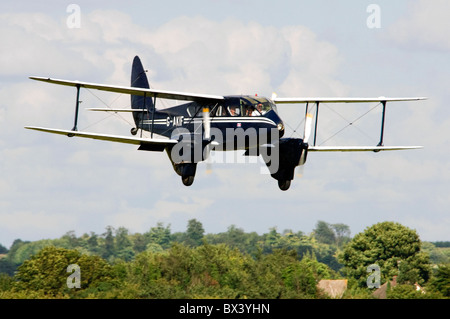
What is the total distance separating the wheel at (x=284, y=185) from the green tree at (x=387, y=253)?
85140 mm

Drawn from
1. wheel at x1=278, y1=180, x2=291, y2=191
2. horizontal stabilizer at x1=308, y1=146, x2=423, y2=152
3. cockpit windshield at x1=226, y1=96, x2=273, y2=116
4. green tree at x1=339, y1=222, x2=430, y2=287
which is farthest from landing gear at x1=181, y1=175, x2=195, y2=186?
green tree at x1=339, y1=222, x2=430, y2=287

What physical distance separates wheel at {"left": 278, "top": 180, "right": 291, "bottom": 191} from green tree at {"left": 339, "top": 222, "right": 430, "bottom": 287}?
279 feet

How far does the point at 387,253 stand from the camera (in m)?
131

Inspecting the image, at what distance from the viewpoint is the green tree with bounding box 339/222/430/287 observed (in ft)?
421

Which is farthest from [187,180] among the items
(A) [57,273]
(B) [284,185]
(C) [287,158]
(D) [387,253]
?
(D) [387,253]

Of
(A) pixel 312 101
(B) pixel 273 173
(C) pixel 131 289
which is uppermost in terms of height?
(A) pixel 312 101

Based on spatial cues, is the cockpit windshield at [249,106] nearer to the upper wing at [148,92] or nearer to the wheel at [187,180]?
the upper wing at [148,92]

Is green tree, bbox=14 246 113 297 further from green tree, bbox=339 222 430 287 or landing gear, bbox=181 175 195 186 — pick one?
landing gear, bbox=181 175 195 186

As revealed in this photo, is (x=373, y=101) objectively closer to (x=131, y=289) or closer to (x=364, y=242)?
(x=131, y=289)

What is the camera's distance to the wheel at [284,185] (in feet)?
146

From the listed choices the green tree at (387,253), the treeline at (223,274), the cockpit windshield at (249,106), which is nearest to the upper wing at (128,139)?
the cockpit windshield at (249,106)

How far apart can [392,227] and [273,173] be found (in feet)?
300

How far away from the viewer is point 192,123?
44188 mm
